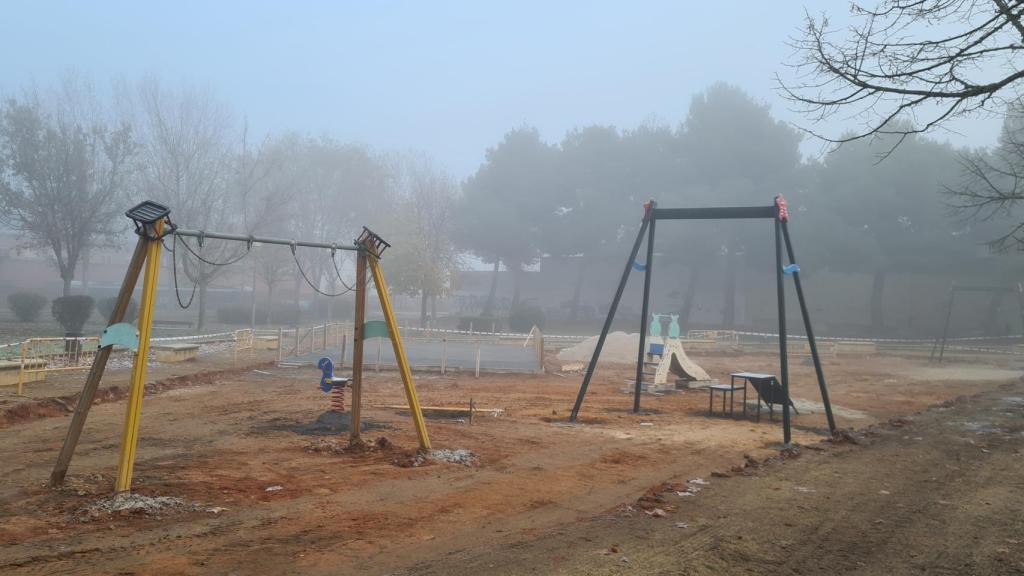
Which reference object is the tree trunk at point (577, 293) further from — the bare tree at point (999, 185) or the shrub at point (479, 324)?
the bare tree at point (999, 185)

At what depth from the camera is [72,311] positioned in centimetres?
2706

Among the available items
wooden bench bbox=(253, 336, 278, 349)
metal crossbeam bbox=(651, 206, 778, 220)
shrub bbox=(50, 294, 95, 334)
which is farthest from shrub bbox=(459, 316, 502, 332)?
metal crossbeam bbox=(651, 206, 778, 220)

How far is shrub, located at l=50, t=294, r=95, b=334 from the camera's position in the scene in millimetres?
26906

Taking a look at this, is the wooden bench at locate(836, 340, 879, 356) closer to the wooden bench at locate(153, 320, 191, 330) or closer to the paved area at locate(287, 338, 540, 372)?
the paved area at locate(287, 338, 540, 372)

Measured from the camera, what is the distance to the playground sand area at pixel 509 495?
16.9ft

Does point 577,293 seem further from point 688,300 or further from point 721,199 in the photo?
point 721,199

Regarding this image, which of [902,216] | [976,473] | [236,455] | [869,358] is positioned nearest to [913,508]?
[976,473]

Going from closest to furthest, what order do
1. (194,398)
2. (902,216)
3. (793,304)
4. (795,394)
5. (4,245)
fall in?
(194,398) → (795,394) → (902,216) → (793,304) → (4,245)

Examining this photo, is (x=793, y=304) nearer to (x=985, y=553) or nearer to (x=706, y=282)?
(x=706, y=282)

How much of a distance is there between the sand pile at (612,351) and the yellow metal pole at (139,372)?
2060 cm

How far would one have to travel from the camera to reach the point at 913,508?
22.5ft

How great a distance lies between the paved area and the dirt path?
13584mm

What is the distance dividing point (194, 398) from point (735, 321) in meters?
40.8

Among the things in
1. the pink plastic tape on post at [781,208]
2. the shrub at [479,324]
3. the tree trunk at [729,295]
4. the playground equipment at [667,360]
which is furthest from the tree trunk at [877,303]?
the pink plastic tape on post at [781,208]
